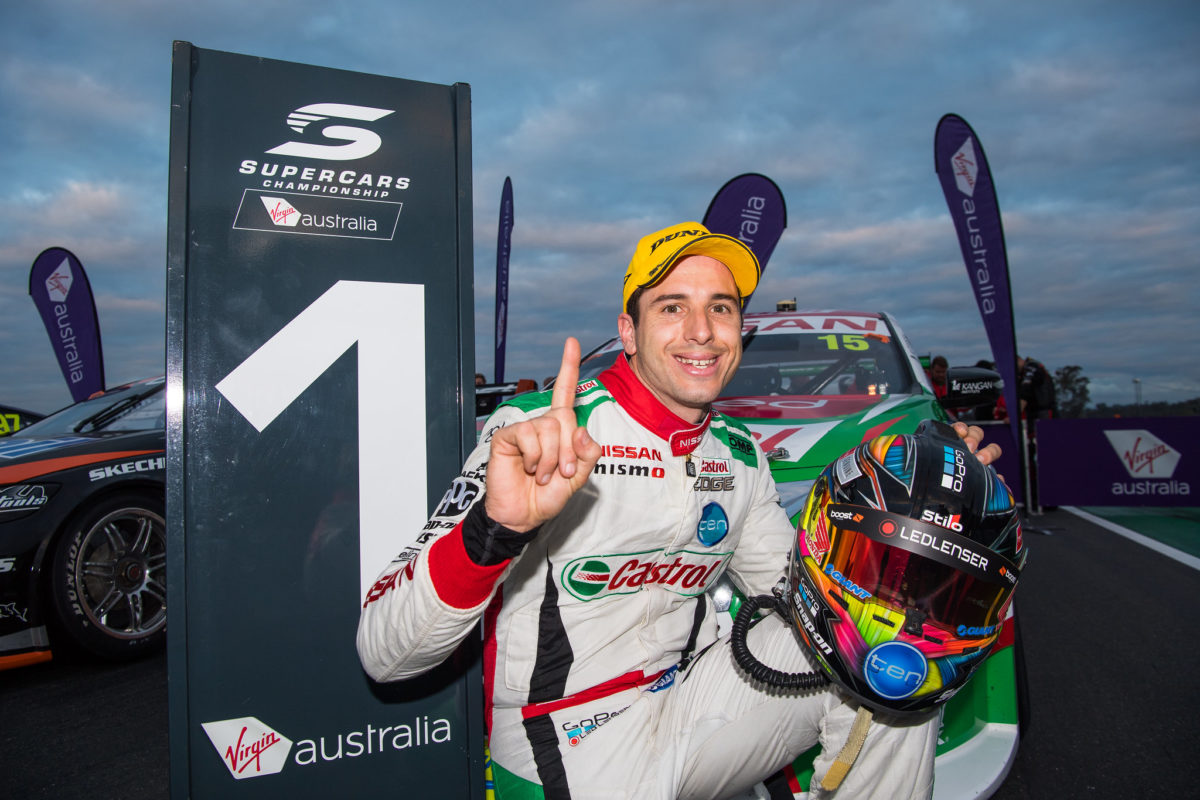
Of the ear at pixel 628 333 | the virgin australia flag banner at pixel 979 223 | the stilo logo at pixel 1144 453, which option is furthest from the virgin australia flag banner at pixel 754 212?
the ear at pixel 628 333

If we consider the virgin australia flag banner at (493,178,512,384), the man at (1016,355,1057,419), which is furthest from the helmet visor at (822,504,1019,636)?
the virgin australia flag banner at (493,178,512,384)

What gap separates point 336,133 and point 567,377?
83 centimetres

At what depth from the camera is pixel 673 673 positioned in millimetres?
1700

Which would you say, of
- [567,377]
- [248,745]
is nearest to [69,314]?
[248,745]

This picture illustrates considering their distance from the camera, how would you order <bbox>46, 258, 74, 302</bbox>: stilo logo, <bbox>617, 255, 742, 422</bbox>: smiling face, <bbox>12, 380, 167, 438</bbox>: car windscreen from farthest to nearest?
<bbox>46, 258, 74, 302</bbox>: stilo logo < <bbox>12, 380, 167, 438</bbox>: car windscreen < <bbox>617, 255, 742, 422</bbox>: smiling face

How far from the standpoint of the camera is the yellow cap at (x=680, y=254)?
167 centimetres

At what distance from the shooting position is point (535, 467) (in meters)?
1.14

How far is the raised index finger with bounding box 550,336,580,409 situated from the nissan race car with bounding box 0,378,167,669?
270cm

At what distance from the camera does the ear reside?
1.79 m

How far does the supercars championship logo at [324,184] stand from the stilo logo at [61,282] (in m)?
13.0

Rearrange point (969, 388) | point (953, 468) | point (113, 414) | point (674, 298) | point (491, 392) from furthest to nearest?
point (491, 392)
point (113, 414)
point (969, 388)
point (674, 298)
point (953, 468)

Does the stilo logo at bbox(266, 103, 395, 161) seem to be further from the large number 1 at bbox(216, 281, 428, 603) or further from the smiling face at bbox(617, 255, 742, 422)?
the smiling face at bbox(617, 255, 742, 422)

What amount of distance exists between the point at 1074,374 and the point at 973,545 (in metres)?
49.6

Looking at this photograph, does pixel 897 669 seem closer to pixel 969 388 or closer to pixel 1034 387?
pixel 969 388
